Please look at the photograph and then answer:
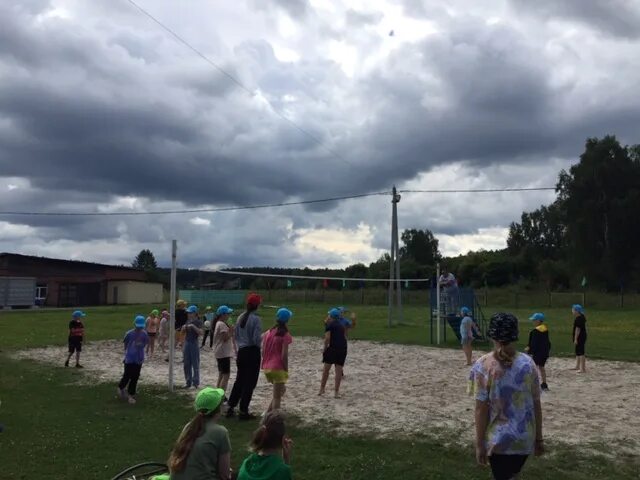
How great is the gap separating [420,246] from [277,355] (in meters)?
111

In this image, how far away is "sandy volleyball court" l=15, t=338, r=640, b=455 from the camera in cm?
885

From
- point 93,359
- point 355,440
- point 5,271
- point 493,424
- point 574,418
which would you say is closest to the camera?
Result: point 493,424

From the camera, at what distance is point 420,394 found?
38.5 feet

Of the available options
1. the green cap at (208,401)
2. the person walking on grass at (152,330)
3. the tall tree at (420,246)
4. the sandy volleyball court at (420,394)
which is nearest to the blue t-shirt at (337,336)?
the sandy volleyball court at (420,394)

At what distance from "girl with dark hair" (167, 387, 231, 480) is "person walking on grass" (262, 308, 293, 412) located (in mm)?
4792

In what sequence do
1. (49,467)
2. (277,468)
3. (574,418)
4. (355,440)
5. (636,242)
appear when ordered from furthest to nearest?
(636,242) → (574,418) → (355,440) → (49,467) → (277,468)

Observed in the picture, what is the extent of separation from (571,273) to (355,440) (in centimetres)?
6321

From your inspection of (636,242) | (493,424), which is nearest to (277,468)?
(493,424)

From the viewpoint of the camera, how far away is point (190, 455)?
170 inches

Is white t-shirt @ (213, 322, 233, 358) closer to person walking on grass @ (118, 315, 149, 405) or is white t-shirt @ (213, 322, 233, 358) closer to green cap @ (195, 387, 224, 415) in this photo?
person walking on grass @ (118, 315, 149, 405)

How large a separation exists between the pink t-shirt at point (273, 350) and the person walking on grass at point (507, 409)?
5.36 meters

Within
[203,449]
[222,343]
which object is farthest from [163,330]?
[203,449]

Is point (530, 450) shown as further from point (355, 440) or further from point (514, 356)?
point (355, 440)

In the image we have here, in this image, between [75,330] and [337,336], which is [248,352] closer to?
[337,336]
